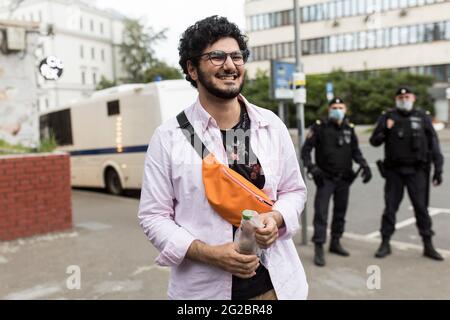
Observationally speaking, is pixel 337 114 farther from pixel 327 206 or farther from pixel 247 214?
pixel 247 214

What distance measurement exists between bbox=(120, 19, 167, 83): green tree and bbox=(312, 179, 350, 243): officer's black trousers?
45603 mm

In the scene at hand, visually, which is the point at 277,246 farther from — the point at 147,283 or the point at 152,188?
the point at 147,283

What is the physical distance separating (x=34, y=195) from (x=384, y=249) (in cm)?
438

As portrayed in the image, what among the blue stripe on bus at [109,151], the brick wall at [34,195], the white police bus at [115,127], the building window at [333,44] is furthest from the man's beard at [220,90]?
the building window at [333,44]

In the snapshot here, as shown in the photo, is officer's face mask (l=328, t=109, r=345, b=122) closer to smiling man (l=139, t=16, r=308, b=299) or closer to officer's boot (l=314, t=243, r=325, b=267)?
officer's boot (l=314, t=243, r=325, b=267)

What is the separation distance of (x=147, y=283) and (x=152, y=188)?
269cm

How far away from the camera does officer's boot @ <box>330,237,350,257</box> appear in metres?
5.07

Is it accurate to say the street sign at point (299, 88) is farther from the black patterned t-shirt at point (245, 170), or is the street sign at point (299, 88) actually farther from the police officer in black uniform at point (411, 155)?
the black patterned t-shirt at point (245, 170)

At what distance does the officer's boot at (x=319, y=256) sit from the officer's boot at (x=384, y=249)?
623mm

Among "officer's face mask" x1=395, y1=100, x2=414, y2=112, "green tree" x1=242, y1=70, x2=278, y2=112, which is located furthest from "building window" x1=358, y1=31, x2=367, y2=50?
"officer's face mask" x1=395, y1=100, x2=414, y2=112

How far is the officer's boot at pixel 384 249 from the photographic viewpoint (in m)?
4.94

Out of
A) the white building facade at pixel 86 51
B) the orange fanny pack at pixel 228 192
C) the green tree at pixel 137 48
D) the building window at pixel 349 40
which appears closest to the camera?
the orange fanny pack at pixel 228 192
